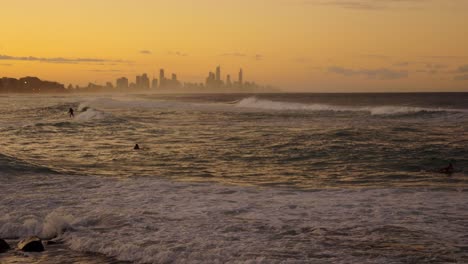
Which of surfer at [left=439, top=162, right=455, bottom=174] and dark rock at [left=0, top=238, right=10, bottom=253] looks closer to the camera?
dark rock at [left=0, top=238, right=10, bottom=253]

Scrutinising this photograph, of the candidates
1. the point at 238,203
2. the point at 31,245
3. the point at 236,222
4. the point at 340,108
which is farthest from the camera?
the point at 340,108

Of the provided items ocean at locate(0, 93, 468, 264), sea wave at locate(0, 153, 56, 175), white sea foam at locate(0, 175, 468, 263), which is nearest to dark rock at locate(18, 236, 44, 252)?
ocean at locate(0, 93, 468, 264)

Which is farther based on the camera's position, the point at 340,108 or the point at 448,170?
the point at 340,108

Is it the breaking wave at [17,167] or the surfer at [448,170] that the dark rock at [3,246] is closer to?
the breaking wave at [17,167]

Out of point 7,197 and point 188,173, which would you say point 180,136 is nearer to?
point 188,173

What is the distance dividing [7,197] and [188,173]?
20.8 ft

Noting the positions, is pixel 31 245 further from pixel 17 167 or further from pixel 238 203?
pixel 17 167

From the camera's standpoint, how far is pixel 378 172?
18.2 meters

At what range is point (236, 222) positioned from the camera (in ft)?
35.8

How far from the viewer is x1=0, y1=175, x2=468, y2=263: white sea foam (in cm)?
890

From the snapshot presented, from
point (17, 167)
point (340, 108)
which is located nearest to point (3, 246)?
point (17, 167)

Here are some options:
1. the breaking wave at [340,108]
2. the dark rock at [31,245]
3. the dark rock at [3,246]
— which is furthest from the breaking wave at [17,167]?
the breaking wave at [340,108]

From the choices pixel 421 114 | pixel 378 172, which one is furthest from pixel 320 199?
pixel 421 114

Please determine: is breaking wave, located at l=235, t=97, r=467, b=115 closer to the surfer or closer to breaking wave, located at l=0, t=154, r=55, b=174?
the surfer
